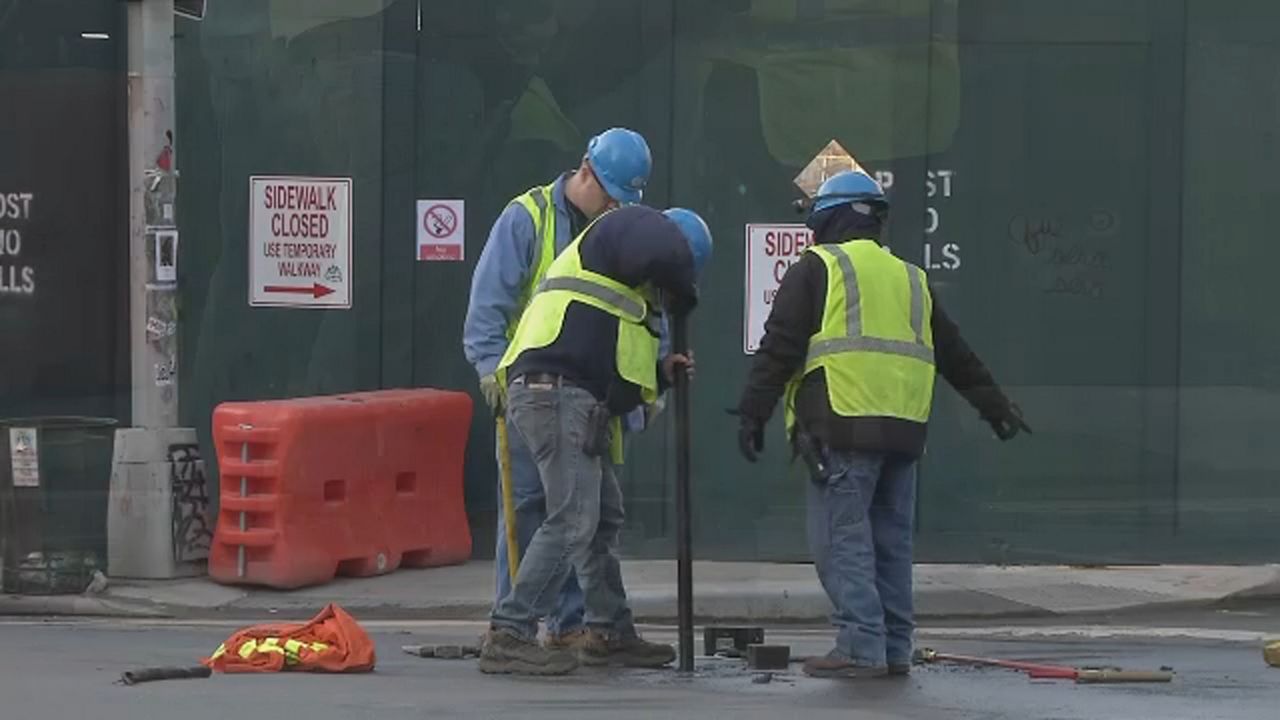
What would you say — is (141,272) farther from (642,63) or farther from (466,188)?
(642,63)

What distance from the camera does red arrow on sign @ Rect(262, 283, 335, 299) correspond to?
15211 millimetres

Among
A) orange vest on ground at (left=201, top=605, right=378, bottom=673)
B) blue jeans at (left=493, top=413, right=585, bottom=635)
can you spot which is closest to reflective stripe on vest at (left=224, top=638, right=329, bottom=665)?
orange vest on ground at (left=201, top=605, right=378, bottom=673)

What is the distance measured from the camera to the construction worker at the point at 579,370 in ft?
29.7

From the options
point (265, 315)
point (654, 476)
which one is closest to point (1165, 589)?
point (654, 476)

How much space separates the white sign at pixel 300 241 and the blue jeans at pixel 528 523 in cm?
556

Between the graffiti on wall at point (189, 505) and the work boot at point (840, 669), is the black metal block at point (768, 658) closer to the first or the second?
the work boot at point (840, 669)

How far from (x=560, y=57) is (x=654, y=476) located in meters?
2.40

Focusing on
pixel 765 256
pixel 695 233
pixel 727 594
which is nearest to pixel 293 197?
pixel 765 256

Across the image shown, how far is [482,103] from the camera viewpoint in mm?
15102

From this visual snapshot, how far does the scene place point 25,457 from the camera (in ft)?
44.0

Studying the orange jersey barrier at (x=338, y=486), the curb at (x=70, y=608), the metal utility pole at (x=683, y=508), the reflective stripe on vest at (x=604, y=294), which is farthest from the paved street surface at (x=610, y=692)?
the orange jersey barrier at (x=338, y=486)

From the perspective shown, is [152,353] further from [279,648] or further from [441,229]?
[279,648]

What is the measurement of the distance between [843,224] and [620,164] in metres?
0.82

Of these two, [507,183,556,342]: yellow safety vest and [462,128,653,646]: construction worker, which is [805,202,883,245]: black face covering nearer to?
[462,128,653,646]: construction worker
